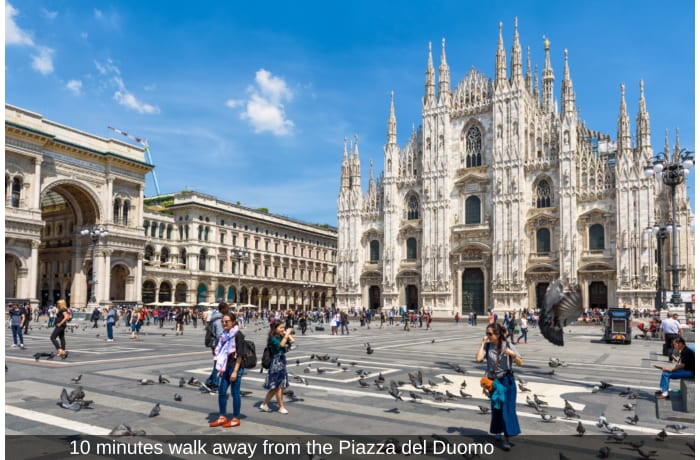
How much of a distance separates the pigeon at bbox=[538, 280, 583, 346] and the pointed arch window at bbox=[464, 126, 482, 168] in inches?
1782

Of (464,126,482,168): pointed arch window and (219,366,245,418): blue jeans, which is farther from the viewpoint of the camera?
(464,126,482,168): pointed arch window

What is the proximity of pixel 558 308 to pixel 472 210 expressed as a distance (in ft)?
147

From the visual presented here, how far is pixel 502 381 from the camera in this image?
22.7ft

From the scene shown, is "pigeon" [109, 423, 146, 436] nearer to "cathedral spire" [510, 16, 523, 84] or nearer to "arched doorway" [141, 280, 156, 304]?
"cathedral spire" [510, 16, 523, 84]

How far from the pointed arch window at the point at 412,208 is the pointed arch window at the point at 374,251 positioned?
4.41 meters

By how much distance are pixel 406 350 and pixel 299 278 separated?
62542 millimetres

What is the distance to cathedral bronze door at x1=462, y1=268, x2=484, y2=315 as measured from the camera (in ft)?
170

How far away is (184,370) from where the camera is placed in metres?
13.2

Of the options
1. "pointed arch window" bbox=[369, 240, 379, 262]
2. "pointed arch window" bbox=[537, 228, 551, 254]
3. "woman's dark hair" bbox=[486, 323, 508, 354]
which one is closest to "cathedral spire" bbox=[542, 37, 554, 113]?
"pointed arch window" bbox=[537, 228, 551, 254]

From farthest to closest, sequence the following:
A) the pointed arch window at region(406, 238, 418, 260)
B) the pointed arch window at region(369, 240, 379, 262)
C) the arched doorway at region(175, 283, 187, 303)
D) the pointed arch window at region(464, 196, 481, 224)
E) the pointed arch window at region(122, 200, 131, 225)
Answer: the arched doorway at region(175, 283, 187, 303) < the pointed arch window at region(369, 240, 379, 262) < the pointed arch window at region(406, 238, 418, 260) < the pointed arch window at region(464, 196, 481, 224) < the pointed arch window at region(122, 200, 131, 225)

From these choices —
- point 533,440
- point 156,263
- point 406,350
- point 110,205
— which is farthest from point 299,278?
point 533,440

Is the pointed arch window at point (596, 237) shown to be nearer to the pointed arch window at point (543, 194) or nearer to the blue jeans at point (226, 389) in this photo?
the pointed arch window at point (543, 194)

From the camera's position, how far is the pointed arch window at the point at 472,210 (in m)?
52.6

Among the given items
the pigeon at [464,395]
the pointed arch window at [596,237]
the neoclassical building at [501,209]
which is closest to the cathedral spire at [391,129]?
the neoclassical building at [501,209]
